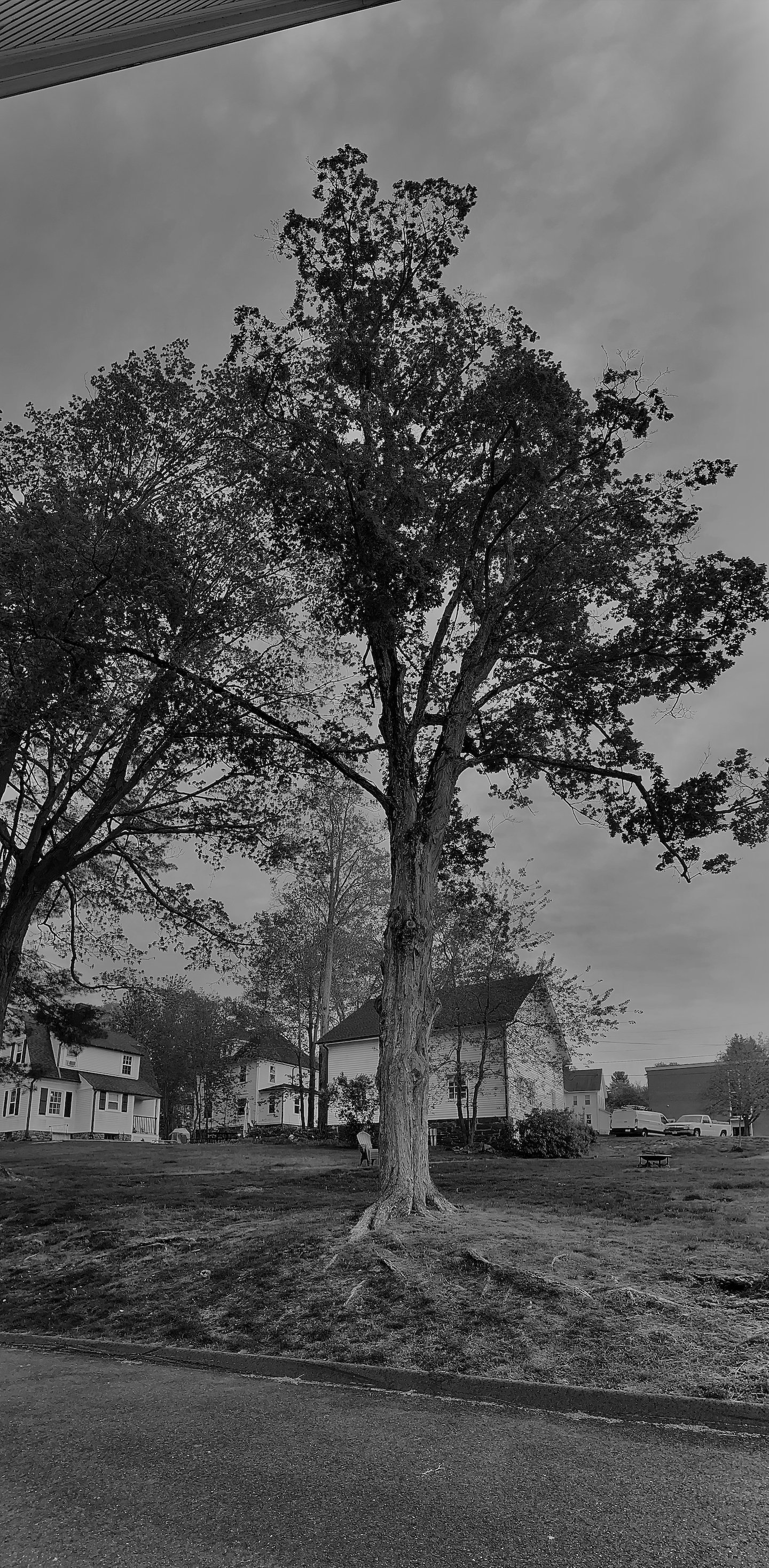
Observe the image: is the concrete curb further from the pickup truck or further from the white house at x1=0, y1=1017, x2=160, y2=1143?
the pickup truck

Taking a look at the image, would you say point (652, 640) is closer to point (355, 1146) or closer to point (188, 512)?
point (188, 512)

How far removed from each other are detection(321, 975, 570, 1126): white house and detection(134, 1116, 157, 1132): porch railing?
2284 centimetres

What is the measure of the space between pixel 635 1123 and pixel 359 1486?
59.1 m

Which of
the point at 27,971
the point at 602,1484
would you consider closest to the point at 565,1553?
the point at 602,1484

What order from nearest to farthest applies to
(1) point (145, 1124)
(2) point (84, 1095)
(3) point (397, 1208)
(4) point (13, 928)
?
(3) point (397, 1208), (4) point (13, 928), (2) point (84, 1095), (1) point (145, 1124)

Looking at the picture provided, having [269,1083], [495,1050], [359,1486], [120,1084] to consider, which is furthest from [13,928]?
[269,1083]

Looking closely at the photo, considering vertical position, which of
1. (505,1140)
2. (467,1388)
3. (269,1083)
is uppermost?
(269,1083)

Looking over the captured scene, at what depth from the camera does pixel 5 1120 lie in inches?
1971

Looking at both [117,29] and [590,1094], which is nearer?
[117,29]

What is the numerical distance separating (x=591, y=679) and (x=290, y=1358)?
10725mm

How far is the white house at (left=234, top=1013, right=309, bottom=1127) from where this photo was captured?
5925cm

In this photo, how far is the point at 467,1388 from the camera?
202 inches

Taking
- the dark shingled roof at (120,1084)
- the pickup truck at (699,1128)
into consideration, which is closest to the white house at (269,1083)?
the dark shingled roof at (120,1084)

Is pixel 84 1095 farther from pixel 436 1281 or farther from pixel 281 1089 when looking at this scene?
pixel 436 1281
